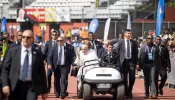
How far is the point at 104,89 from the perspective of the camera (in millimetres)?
13453

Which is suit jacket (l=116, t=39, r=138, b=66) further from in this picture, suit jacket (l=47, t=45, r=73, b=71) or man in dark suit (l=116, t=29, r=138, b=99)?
suit jacket (l=47, t=45, r=73, b=71)

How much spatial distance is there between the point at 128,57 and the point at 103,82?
6.05 feet

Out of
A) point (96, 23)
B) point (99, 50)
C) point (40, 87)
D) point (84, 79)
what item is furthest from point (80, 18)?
point (40, 87)

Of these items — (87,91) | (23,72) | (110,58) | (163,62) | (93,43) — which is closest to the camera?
(23,72)

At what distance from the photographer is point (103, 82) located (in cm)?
1348

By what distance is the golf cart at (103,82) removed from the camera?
13.5m

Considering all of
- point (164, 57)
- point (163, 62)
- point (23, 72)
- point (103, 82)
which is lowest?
point (103, 82)

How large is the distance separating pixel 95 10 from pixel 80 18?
1.55 meters

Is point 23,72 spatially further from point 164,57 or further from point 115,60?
point 164,57

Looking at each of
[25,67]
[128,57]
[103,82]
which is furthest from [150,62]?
[25,67]

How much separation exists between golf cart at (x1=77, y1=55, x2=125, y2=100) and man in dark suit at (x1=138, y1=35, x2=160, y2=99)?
162 cm

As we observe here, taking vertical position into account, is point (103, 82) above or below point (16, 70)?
below

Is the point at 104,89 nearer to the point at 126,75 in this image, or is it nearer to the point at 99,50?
the point at 126,75

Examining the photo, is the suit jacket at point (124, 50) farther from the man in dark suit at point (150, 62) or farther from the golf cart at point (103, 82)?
the golf cart at point (103, 82)
